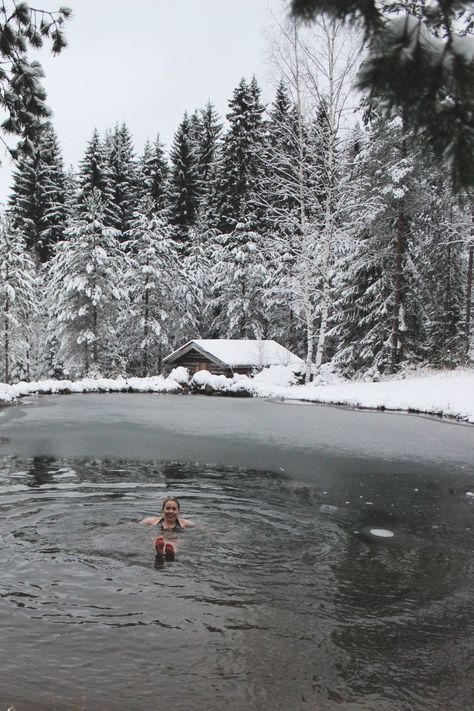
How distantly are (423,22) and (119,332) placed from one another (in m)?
39.1

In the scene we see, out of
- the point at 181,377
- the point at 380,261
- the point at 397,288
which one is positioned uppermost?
the point at 380,261

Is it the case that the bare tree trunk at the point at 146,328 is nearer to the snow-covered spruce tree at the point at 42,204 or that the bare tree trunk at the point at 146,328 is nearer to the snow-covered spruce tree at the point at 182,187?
the snow-covered spruce tree at the point at 182,187

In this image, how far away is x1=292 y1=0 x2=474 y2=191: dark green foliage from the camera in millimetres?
2713

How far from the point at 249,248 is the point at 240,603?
1327 inches

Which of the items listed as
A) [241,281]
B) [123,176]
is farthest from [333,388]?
[123,176]

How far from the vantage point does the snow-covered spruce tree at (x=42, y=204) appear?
1758 inches

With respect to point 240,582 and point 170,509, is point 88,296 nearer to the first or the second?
point 170,509

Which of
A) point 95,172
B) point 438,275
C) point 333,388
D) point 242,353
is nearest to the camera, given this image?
point 333,388

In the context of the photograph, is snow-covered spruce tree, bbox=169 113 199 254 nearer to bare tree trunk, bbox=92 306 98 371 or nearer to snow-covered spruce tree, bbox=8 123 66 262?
snow-covered spruce tree, bbox=8 123 66 262

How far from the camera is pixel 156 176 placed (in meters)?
47.0

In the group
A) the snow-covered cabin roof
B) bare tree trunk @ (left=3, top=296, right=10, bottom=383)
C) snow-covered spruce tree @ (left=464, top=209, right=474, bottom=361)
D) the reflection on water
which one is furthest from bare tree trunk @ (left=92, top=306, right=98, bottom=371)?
the reflection on water

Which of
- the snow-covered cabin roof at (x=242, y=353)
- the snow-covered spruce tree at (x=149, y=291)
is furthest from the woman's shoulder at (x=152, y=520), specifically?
the snow-covered spruce tree at (x=149, y=291)

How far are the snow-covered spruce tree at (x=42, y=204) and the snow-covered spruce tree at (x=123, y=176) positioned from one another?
4.48 meters

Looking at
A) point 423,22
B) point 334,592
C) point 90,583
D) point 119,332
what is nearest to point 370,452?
point 334,592
